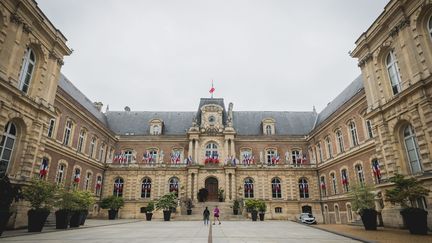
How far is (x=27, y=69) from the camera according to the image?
47.9 ft

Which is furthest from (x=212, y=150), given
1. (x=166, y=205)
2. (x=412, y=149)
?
(x=412, y=149)

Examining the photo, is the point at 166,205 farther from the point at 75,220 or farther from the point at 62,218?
the point at 62,218

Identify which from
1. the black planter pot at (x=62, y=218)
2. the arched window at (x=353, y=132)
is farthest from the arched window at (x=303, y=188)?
the black planter pot at (x=62, y=218)

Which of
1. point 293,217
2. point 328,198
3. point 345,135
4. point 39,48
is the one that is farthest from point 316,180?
point 39,48

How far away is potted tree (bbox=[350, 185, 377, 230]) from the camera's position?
12727 millimetres

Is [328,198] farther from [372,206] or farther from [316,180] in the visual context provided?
[372,206]

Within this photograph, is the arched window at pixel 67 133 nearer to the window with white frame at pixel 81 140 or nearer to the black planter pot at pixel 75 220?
the window with white frame at pixel 81 140

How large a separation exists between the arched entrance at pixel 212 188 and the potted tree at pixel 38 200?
18.2 meters

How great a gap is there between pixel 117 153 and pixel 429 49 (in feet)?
97.0

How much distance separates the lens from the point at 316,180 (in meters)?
28.0

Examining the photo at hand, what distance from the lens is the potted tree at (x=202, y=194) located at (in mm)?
27889

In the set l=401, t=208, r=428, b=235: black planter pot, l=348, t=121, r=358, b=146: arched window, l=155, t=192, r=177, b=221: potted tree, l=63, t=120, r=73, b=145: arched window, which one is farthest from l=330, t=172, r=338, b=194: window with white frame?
l=63, t=120, r=73, b=145: arched window

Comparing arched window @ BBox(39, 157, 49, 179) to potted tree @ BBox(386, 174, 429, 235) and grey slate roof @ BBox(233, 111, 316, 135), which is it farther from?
potted tree @ BBox(386, 174, 429, 235)

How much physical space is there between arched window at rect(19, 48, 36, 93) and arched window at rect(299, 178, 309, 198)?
26.4 m
